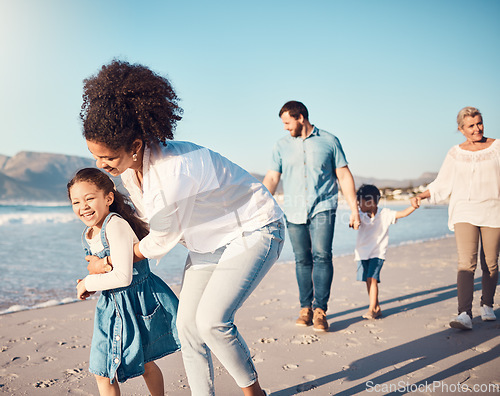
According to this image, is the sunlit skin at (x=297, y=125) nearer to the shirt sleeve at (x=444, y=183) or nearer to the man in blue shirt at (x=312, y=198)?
the man in blue shirt at (x=312, y=198)

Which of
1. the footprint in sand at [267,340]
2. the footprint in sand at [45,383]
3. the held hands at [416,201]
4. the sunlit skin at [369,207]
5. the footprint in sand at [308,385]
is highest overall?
the held hands at [416,201]

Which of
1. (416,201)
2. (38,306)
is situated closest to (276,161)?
(416,201)

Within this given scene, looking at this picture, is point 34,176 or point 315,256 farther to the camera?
point 34,176

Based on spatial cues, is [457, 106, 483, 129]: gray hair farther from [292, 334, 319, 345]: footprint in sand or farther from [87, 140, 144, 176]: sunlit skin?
[87, 140, 144, 176]: sunlit skin

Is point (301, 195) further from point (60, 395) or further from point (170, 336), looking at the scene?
point (60, 395)

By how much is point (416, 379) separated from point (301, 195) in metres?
2.06

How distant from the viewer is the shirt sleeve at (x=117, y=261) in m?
2.15

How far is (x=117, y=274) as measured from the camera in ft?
7.05

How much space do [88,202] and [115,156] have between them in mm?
579

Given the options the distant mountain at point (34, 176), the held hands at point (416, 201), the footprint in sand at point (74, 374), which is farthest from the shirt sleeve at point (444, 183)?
the distant mountain at point (34, 176)

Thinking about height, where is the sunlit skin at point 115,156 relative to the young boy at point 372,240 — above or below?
above

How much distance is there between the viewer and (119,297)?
2.30 m

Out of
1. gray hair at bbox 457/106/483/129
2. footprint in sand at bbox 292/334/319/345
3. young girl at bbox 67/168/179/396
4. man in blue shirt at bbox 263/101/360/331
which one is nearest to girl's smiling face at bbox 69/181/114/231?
young girl at bbox 67/168/179/396

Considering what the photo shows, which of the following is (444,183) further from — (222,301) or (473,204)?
(222,301)
